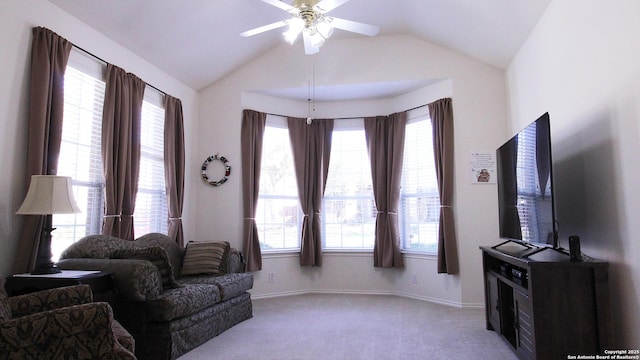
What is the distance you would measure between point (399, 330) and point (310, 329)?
0.83 m

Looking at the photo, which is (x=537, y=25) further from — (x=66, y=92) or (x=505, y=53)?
(x=66, y=92)

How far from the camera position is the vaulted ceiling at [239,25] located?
3607 millimetres

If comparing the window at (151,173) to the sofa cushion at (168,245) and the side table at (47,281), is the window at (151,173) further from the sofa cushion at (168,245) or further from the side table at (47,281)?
the side table at (47,281)

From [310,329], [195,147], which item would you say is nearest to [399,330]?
[310,329]

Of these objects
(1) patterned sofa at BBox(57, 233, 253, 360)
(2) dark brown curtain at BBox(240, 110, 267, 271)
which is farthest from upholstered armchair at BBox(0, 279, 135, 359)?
(2) dark brown curtain at BBox(240, 110, 267, 271)

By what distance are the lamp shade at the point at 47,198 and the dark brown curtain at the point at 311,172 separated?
3.17m

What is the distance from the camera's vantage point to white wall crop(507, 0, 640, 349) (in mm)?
2256

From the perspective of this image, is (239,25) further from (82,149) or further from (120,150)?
(82,149)

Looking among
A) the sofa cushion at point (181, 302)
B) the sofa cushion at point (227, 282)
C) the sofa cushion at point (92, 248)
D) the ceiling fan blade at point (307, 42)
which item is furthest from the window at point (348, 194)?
the sofa cushion at point (92, 248)

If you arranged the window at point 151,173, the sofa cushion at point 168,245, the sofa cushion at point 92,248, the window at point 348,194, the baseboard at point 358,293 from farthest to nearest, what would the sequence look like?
1. the window at point 348,194
2. the baseboard at point 358,293
3. the window at point 151,173
4. the sofa cushion at point 168,245
5. the sofa cushion at point 92,248

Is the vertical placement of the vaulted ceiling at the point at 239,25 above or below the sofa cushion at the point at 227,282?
above

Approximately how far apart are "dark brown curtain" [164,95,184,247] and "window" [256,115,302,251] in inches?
42.8


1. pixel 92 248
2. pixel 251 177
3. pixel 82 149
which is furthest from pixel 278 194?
pixel 92 248

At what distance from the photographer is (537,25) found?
3619mm
